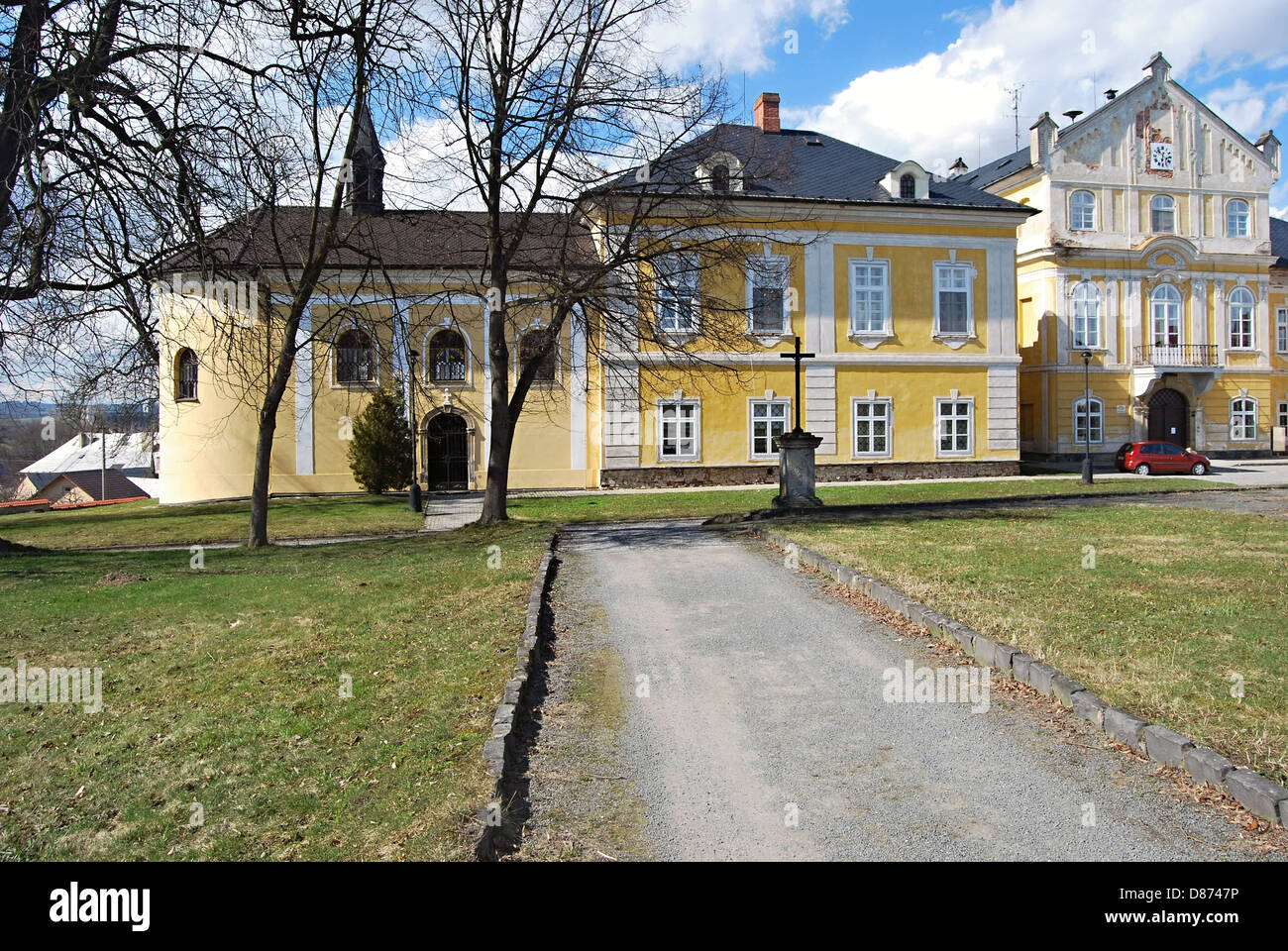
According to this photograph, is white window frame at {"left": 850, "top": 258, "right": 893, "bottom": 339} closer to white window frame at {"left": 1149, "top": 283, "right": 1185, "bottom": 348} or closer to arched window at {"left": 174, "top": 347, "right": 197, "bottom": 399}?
white window frame at {"left": 1149, "top": 283, "right": 1185, "bottom": 348}

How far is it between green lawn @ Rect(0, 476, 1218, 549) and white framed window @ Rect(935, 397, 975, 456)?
11.2 feet

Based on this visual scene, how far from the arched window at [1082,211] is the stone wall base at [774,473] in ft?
42.8

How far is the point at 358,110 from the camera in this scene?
16547 mm

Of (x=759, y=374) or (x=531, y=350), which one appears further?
(x=759, y=374)

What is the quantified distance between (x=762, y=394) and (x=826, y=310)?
392 centimetres

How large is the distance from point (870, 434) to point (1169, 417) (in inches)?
702

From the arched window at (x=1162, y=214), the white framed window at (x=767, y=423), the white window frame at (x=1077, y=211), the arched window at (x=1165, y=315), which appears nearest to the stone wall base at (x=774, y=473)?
the white framed window at (x=767, y=423)

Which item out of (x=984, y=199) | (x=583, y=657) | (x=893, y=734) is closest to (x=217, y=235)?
(x=583, y=657)

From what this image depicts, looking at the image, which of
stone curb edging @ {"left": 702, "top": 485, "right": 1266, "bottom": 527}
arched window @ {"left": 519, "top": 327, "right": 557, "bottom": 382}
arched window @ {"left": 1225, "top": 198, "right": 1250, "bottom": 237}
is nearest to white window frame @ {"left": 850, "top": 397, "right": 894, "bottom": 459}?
stone curb edging @ {"left": 702, "top": 485, "right": 1266, "bottom": 527}

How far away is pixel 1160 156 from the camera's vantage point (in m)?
41.1

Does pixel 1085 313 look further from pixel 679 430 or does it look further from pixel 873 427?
pixel 679 430

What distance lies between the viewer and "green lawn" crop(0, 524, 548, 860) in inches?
191

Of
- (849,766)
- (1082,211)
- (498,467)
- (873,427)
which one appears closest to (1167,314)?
(1082,211)

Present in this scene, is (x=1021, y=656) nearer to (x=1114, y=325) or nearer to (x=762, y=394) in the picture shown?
(x=762, y=394)
